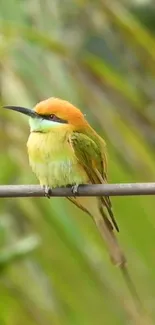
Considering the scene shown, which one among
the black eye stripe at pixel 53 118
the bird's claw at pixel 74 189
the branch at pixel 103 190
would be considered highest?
the black eye stripe at pixel 53 118

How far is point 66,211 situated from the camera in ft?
4.32

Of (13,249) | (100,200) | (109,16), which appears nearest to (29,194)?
(100,200)

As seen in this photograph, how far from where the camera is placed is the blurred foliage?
4.17ft

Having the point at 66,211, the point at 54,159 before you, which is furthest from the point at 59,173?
the point at 66,211

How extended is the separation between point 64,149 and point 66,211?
0.91 ft

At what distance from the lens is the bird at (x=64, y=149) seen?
104cm

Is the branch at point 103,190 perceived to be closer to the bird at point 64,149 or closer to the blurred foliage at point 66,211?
the bird at point 64,149

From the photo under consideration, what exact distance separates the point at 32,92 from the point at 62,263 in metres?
0.29

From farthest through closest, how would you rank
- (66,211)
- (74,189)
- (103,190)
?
(66,211) < (74,189) < (103,190)

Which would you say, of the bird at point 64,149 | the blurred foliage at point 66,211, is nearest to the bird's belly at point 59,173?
the bird at point 64,149

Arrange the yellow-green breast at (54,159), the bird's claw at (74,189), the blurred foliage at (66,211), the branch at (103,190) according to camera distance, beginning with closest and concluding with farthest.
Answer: the branch at (103,190) < the bird's claw at (74,189) < the yellow-green breast at (54,159) < the blurred foliage at (66,211)

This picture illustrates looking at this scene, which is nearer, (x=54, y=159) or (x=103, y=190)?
(x=103, y=190)

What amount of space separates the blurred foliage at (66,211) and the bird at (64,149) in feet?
0.60

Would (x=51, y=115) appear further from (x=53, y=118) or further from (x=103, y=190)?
(x=103, y=190)
